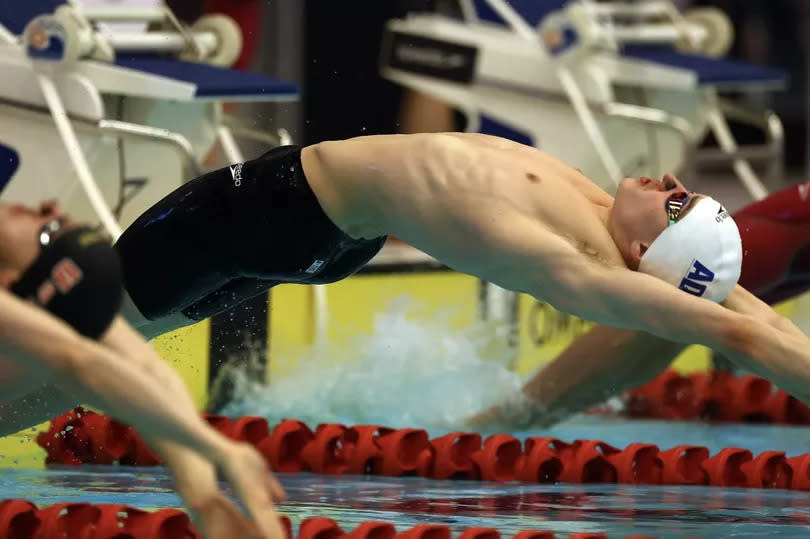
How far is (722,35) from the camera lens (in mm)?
7840

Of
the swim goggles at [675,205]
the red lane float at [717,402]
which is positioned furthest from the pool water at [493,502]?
the red lane float at [717,402]

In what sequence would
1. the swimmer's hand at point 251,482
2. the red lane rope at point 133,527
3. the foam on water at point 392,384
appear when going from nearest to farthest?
the swimmer's hand at point 251,482 < the red lane rope at point 133,527 < the foam on water at point 392,384

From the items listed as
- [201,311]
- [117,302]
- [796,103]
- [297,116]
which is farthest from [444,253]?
[796,103]

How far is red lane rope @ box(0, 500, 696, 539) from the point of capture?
10.4 feet

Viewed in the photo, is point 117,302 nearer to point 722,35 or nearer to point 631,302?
point 631,302

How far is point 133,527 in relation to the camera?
323 cm

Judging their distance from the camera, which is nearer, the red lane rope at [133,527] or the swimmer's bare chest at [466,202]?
the red lane rope at [133,527]

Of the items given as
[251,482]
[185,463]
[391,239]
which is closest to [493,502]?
[185,463]

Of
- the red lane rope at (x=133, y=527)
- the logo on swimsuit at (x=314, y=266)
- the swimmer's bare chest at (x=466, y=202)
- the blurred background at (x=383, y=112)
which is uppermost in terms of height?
the blurred background at (x=383, y=112)

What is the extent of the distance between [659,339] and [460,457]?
69 centimetres

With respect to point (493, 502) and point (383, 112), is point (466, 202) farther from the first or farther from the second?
point (383, 112)

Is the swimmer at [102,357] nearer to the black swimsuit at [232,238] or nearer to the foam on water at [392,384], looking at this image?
the black swimsuit at [232,238]

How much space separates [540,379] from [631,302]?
1.69 m

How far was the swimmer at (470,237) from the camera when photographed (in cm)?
326
